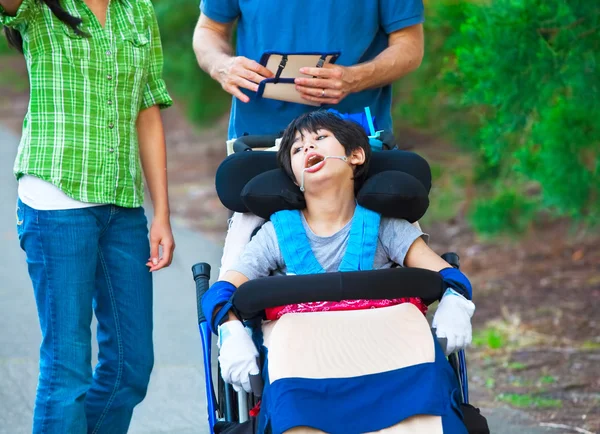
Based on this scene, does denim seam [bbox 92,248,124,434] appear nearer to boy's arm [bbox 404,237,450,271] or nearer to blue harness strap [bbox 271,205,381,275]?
blue harness strap [bbox 271,205,381,275]

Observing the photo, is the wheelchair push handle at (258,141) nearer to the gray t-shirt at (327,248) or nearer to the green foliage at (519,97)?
the gray t-shirt at (327,248)

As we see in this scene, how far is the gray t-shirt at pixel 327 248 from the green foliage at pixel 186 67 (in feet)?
19.5

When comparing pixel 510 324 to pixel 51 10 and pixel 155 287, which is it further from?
pixel 51 10

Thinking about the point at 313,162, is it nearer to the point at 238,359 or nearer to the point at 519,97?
the point at 238,359

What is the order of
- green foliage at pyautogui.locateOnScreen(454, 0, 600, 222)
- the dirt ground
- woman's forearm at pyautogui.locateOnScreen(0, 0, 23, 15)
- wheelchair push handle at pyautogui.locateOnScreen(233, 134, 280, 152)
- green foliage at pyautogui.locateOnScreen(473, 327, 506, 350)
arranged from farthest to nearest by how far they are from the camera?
green foliage at pyautogui.locateOnScreen(473, 327, 506, 350) → the dirt ground → green foliage at pyautogui.locateOnScreen(454, 0, 600, 222) → wheelchair push handle at pyautogui.locateOnScreen(233, 134, 280, 152) → woman's forearm at pyautogui.locateOnScreen(0, 0, 23, 15)

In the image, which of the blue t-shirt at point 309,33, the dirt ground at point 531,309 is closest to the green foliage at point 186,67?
the dirt ground at point 531,309

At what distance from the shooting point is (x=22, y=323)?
7.22 m

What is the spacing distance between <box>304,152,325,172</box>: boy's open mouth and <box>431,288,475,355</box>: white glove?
660 millimetres

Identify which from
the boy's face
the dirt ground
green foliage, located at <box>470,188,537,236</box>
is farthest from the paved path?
green foliage, located at <box>470,188,537,236</box>

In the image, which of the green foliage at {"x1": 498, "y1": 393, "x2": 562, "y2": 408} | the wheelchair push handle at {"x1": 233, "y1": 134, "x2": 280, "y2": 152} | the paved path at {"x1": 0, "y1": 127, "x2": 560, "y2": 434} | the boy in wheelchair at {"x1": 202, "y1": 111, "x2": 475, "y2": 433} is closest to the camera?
the boy in wheelchair at {"x1": 202, "y1": 111, "x2": 475, "y2": 433}

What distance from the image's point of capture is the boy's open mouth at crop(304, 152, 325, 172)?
12.2 ft

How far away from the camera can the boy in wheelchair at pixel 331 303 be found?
3104 mm

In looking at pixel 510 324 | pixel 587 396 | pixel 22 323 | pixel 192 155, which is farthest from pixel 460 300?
pixel 192 155

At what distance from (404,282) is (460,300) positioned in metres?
0.19
